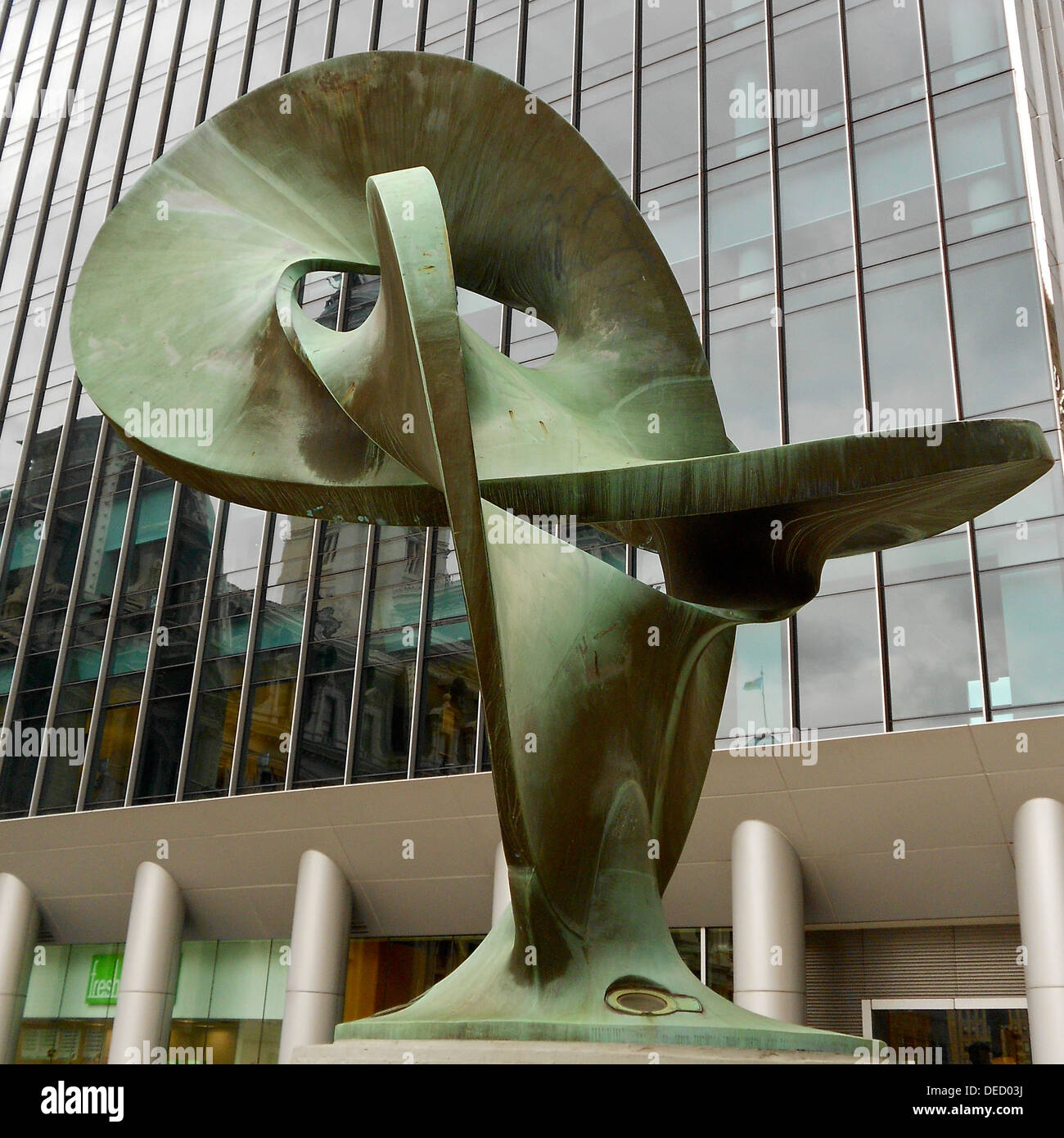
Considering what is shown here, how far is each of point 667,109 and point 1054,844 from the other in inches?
572

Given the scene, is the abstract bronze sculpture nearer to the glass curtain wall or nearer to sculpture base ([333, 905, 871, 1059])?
sculpture base ([333, 905, 871, 1059])

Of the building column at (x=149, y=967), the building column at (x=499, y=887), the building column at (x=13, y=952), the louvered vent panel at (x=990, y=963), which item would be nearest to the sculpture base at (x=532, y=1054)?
the building column at (x=499, y=887)

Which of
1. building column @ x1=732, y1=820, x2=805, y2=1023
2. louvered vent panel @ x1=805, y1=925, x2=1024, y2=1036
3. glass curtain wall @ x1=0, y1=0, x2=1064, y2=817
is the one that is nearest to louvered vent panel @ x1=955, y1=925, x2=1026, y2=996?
louvered vent panel @ x1=805, y1=925, x2=1024, y2=1036

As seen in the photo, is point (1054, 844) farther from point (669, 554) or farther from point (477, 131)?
point (477, 131)

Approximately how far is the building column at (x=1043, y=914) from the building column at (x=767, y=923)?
120 inches

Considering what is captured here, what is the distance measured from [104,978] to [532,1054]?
22012mm

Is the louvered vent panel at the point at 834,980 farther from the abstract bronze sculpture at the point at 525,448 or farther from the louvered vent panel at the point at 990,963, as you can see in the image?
the abstract bronze sculpture at the point at 525,448

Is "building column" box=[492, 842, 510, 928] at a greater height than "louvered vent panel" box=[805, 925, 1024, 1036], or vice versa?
"building column" box=[492, 842, 510, 928]

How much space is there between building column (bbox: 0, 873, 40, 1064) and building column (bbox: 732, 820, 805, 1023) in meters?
14.4

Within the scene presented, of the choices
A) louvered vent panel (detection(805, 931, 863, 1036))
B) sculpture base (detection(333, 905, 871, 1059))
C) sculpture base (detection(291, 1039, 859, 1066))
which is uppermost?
louvered vent panel (detection(805, 931, 863, 1036))

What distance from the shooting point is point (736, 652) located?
752 inches

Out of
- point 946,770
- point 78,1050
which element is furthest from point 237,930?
point 946,770

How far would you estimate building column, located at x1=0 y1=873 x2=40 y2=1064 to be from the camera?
24.4 metres

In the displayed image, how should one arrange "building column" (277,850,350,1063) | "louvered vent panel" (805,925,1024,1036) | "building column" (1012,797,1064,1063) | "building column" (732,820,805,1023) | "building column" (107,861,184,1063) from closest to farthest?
"building column" (1012,797,1064,1063) < "building column" (732,820,805,1023) < "louvered vent panel" (805,925,1024,1036) < "building column" (277,850,350,1063) < "building column" (107,861,184,1063)
